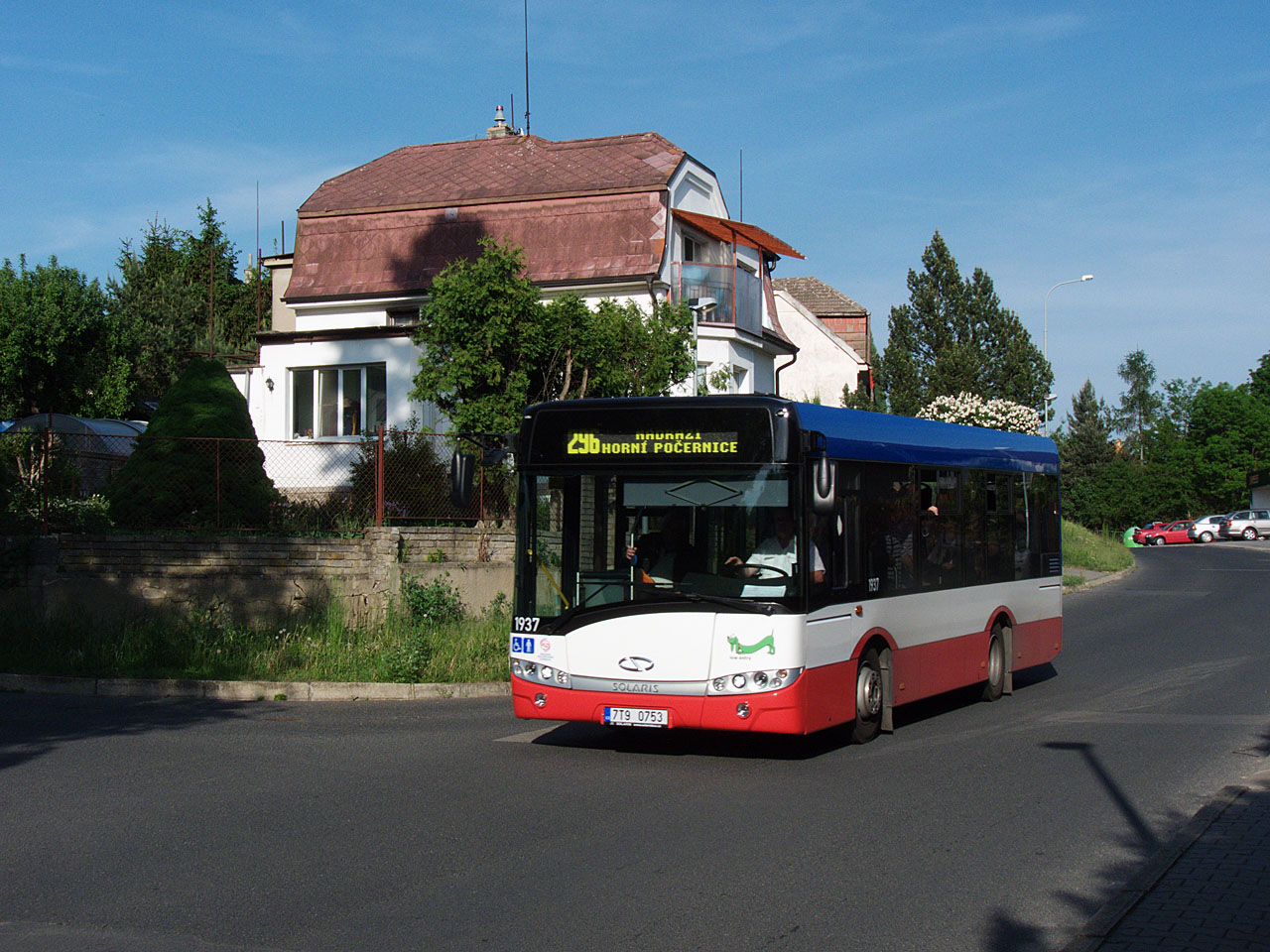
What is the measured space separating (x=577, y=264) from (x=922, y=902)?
24.9m

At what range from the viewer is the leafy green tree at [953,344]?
210 ft

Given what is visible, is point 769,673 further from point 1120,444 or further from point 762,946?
point 1120,444

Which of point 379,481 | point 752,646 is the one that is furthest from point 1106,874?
point 379,481

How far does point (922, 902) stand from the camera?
5.87 metres

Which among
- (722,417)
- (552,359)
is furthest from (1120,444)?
(722,417)

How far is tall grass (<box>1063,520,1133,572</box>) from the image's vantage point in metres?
40.0

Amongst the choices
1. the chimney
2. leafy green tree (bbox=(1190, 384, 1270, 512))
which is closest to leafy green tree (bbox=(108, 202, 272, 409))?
the chimney

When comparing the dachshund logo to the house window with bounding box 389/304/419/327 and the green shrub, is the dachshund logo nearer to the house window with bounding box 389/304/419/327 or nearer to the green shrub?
the green shrub

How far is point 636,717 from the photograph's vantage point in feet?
30.9

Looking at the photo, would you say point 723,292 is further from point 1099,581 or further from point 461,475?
point 461,475

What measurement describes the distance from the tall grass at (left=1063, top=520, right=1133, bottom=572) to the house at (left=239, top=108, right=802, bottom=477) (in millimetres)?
12940

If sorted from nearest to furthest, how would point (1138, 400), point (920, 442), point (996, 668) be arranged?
1. point (920, 442)
2. point (996, 668)
3. point (1138, 400)

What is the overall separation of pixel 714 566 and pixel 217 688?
21.1ft

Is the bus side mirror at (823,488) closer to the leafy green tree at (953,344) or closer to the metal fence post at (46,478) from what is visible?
the metal fence post at (46,478)
